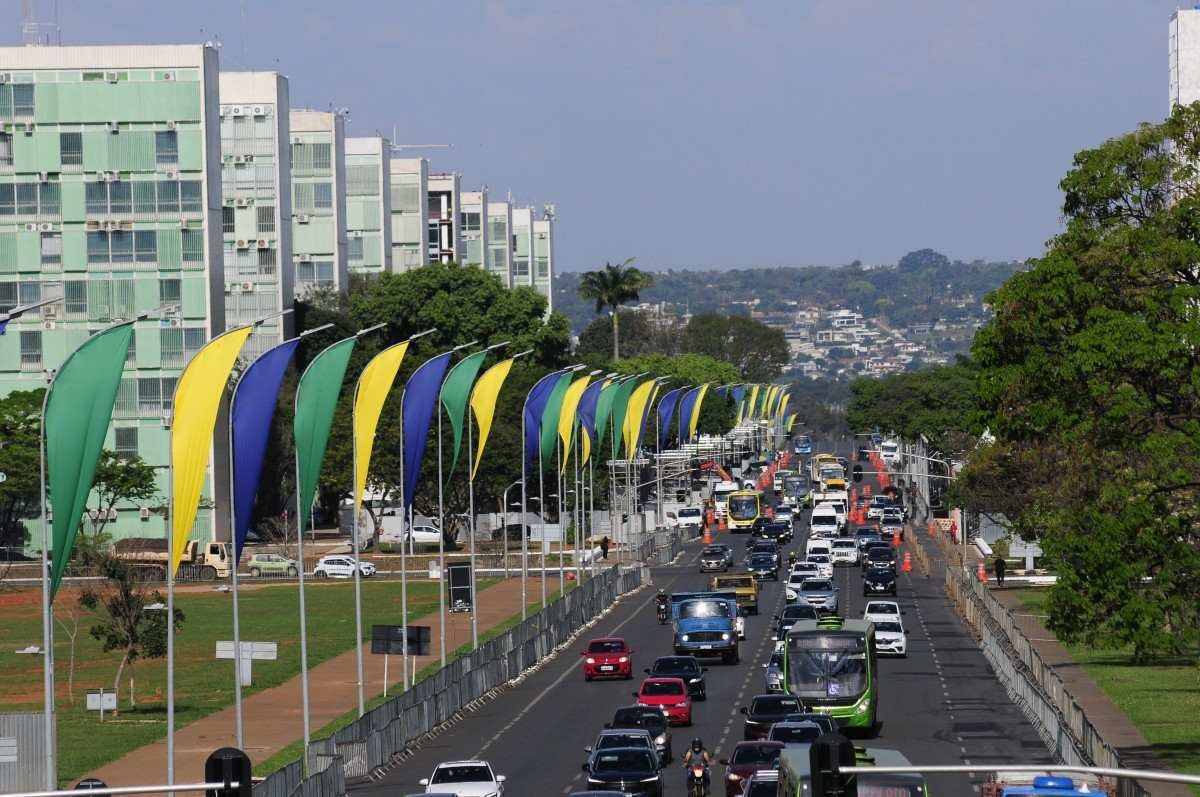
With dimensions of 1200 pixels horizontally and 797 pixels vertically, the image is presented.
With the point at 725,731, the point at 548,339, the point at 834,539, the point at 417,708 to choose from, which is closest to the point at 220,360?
the point at 417,708

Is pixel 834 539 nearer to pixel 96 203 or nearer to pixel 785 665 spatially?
pixel 96 203

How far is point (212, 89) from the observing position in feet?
405

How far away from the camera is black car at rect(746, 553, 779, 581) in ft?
348

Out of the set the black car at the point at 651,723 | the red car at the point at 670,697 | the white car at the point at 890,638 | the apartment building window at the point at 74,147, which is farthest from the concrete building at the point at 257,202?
the black car at the point at 651,723

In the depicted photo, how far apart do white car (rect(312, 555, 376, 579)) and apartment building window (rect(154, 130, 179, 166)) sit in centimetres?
2414

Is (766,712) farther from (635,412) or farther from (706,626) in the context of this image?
(635,412)

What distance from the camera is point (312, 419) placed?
44.8 m

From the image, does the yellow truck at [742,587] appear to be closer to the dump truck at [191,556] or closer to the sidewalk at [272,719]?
the sidewalk at [272,719]

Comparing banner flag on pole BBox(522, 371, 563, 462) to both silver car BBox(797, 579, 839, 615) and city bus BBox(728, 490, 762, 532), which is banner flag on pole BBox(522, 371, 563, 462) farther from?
city bus BBox(728, 490, 762, 532)

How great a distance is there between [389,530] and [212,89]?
1385 inches

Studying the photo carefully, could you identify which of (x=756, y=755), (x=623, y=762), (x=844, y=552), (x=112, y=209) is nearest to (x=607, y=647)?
(x=623, y=762)

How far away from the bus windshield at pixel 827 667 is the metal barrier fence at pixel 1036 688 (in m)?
4.22

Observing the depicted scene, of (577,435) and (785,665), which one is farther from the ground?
(577,435)

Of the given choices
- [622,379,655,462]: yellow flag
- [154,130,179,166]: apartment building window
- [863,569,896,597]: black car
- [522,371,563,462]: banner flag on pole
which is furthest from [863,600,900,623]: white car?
[154,130,179,166]: apartment building window
